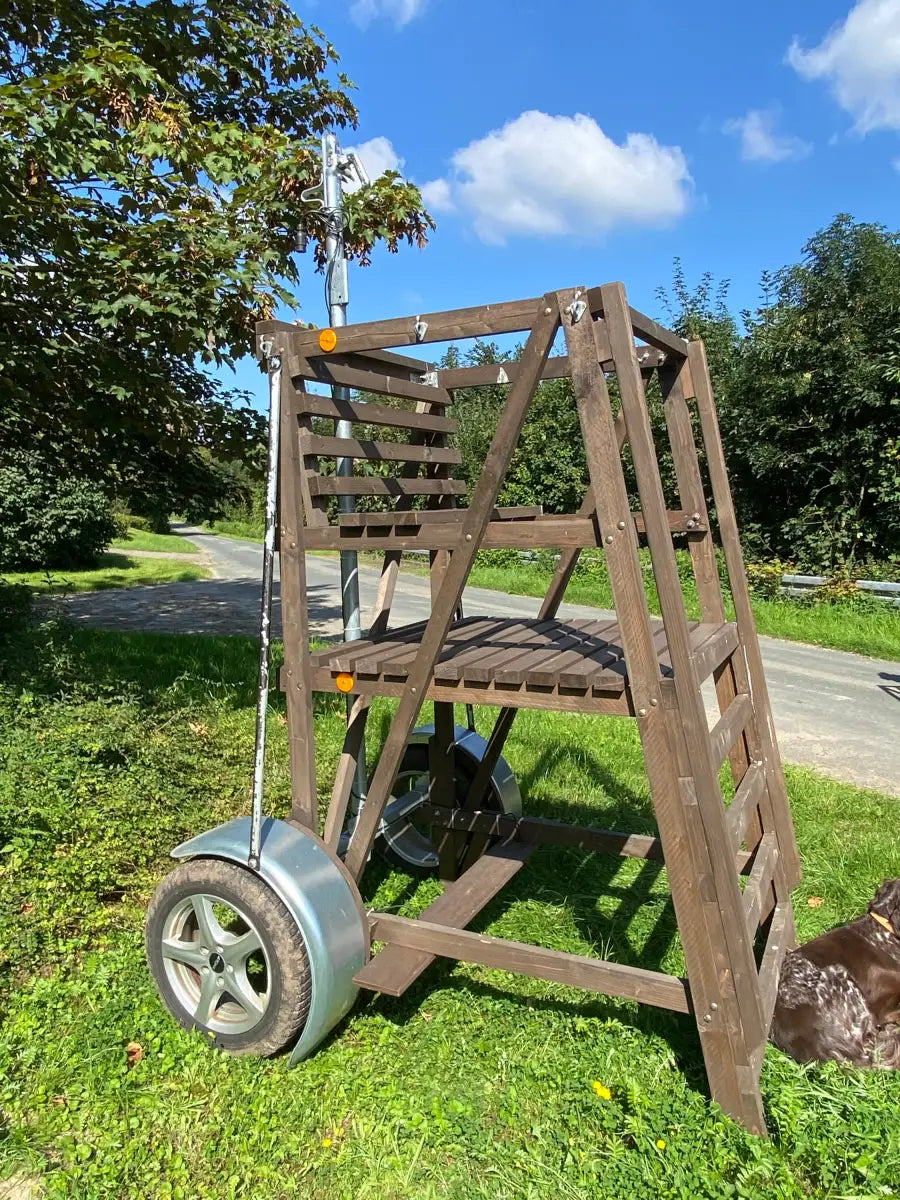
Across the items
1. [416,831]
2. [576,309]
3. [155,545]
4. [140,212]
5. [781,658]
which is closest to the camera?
[576,309]

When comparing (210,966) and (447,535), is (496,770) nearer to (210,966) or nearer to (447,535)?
(210,966)

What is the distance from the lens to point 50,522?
60.3ft

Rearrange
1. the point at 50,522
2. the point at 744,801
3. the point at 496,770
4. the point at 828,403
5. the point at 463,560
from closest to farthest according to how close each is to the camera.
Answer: the point at 463,560 < the point at 744,801 < the point at 496,770 < the point at 828,403 < the point at 50,522

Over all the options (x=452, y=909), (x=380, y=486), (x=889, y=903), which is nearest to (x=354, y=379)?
(x=380, y=486)

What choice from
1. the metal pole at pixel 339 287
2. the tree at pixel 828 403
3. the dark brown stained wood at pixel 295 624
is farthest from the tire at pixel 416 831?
the tree at pixel 828 403

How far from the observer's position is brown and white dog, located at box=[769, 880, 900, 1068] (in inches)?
105

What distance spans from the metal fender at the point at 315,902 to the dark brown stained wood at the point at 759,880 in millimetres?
1262

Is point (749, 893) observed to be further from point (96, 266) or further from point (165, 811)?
point (96, 266)

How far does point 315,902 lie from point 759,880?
61.0 inches

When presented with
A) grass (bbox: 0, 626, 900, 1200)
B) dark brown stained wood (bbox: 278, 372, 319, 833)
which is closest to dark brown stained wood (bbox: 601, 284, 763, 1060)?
grass (bbox: 0, 626, 900, 1200)

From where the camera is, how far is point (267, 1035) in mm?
2652

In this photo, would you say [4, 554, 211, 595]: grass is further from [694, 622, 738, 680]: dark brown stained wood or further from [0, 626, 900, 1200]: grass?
[694, 622, 738, 680]: dark brown stained wood

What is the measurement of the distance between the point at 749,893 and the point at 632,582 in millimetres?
1223

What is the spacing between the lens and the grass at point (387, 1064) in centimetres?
230
